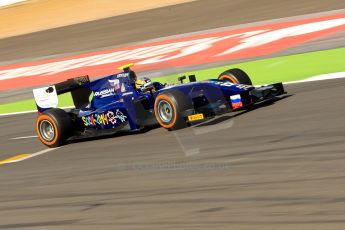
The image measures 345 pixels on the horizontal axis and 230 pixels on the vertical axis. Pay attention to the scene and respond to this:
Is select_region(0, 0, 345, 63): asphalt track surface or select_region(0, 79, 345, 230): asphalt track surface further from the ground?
select_region(0, 0, 345, 63): asphalt track surface

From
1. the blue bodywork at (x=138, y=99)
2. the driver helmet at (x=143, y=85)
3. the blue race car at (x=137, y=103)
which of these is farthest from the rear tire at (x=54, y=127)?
the driver helmet at (x=143, y=85)

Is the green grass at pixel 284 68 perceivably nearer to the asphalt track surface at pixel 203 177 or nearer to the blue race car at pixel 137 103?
the asphalt track surface at pixel 203 177

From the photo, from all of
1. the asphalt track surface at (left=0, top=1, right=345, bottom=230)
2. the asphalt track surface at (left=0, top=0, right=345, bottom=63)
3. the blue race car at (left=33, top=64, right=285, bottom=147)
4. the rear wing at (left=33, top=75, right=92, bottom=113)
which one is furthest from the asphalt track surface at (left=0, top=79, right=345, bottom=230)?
the asphalt track surface at (left=0, top=0, right=345, bottom=63)

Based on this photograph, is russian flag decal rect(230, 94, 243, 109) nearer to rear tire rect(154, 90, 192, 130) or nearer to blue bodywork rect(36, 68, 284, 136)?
blue bodywork rect(36, 68, 284, 136)

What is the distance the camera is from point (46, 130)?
1359 cm

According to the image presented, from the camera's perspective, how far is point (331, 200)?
23.1ft

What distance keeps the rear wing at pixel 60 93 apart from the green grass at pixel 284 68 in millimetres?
4003

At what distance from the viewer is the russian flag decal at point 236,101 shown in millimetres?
12238

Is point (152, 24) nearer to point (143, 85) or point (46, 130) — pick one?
point (46, 130)

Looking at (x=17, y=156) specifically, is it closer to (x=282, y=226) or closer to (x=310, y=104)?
(x=310, y=104)

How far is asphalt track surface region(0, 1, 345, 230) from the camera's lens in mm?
7324

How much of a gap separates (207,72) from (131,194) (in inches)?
416

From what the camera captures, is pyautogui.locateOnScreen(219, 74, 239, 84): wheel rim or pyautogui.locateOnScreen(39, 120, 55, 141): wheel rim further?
pyautogui.locateOnScreen(39, 120, 55, 141): wheel rim

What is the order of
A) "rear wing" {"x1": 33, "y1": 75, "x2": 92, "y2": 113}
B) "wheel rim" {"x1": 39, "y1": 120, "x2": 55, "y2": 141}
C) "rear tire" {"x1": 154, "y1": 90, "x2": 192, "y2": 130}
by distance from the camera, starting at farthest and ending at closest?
"rear wing" {"x1": 33, "y1": 75, "x2": 92, "y2": 113}
"wheel rim" {"x1": 39, "y1": 120, "x2": 55, "y2": 141}
"rear tire" {"x1": 154, "y1": 90, "x2": 192, "y2": 130}
